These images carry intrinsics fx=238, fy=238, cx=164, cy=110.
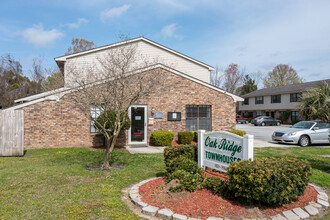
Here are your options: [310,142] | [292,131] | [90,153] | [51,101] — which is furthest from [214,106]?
[51,101]

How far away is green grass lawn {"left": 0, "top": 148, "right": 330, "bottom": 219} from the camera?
4305 mm

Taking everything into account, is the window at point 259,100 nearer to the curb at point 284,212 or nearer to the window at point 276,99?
the window at point 276,99

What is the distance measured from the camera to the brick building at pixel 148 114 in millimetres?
11649

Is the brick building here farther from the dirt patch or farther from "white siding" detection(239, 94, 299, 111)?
"white siding" detection(239, 94, 299, 111)

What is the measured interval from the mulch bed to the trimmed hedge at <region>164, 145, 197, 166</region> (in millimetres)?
1223

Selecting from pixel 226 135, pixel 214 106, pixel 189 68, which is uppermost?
pixel 189 68

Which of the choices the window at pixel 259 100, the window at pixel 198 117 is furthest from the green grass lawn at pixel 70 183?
the window at pixel 259 100

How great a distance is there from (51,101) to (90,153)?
3.61 m

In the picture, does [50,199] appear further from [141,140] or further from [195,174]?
[141,140]

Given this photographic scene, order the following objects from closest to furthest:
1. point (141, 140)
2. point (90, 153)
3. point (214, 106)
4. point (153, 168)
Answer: point (153, 168) → point (90, 153) → point (141, 140) → point (214, 106)

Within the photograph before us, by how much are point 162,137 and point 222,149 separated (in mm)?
7320

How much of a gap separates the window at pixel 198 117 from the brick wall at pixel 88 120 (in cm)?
27

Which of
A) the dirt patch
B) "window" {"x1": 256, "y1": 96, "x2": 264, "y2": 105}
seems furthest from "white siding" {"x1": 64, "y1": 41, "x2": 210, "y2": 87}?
"window" {"x1": 256, "y1": 96, "x2": 264, "y2": 105}

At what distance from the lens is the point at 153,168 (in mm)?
7695
